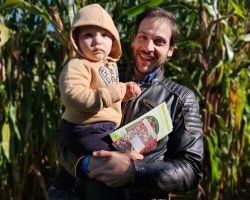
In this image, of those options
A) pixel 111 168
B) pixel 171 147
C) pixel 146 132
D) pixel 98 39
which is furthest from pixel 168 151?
pixel 98 39

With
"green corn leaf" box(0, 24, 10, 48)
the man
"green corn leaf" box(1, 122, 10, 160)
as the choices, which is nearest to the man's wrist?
the man

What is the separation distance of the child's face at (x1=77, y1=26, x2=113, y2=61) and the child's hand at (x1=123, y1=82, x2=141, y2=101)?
110 millimetres

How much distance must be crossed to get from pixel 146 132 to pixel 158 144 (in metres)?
0.07

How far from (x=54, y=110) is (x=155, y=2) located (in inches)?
35.0

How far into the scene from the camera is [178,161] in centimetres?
128

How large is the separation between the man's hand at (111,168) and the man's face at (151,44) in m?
0.33

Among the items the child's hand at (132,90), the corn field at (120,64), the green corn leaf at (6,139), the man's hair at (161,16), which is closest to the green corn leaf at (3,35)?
the corn field at (120,64)

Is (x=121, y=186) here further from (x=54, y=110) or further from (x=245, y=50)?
(x=245, y=50)

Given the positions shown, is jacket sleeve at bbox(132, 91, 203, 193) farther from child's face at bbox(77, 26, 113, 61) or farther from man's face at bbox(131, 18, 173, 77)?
child's face at bbox(77, 26, 113, 61)

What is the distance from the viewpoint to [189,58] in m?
3.00

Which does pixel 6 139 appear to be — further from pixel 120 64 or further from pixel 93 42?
pixel 93 42

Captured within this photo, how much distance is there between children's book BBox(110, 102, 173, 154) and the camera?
1.24 meters

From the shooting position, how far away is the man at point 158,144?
1.19 metres

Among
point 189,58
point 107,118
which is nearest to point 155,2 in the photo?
point 189,58
